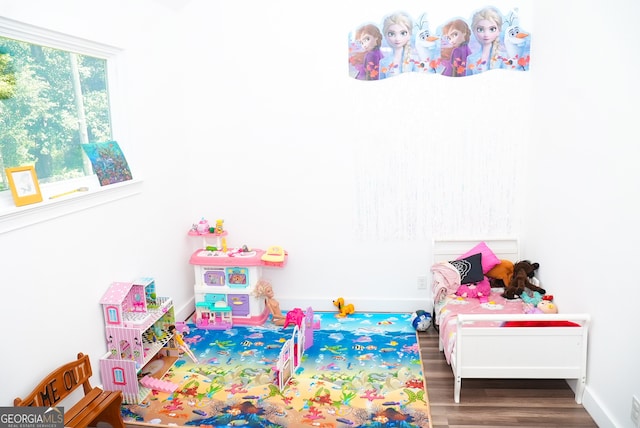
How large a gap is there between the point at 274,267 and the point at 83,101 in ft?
6.62

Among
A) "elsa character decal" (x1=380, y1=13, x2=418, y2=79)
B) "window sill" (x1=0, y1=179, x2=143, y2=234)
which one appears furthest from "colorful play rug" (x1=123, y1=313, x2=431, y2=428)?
"elsa character decal" (x1=380, y1=13, x2=418, y2=79)

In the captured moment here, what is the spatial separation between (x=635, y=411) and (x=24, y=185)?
10.6 feet

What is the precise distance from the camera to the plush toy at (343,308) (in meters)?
4.31

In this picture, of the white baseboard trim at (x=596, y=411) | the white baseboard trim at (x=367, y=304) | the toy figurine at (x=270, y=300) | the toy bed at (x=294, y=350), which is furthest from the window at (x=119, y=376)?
the white baseboard trim at (x=596, y=411)

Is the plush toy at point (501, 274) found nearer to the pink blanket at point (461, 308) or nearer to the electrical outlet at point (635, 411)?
the pink blanket at point (461, 308)

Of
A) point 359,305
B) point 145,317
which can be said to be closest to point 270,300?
point 359,305

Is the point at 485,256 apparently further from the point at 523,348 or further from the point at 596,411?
the point at 596,411

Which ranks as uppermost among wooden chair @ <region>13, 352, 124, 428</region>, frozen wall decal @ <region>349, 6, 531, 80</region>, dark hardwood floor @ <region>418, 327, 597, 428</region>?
frozen wall decal @ <region>349, 6, 531, 80</region>

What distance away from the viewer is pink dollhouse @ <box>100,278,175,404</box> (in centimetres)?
307

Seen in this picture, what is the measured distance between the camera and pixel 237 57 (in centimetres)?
415

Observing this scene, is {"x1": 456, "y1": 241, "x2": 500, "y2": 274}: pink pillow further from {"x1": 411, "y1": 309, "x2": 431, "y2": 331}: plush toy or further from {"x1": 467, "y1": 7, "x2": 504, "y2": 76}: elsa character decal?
{"x1": 467, "y1": 7, "x2": 504, "y2": 76}: elsa character decal

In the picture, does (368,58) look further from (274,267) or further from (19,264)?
(19,264)

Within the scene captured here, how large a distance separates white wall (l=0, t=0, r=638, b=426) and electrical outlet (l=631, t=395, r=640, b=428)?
0.91 m

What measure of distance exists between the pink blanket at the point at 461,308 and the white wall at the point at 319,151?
326mm
